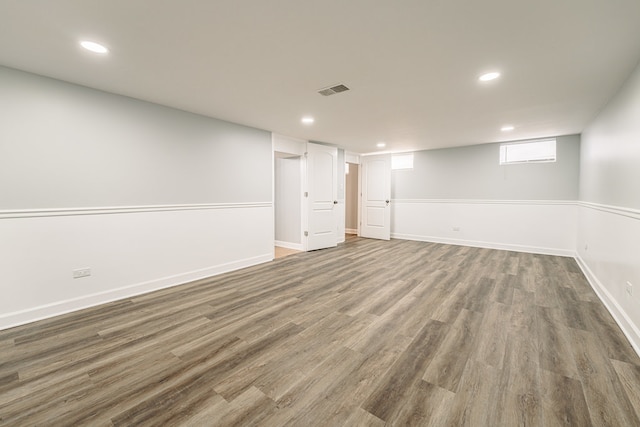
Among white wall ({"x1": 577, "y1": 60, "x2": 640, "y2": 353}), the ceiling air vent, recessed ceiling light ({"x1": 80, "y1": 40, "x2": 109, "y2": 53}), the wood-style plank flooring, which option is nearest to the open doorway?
the wood-style plank flooring

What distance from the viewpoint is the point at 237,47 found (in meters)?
1.94

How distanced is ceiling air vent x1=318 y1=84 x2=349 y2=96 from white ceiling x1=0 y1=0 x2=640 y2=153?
91 mm

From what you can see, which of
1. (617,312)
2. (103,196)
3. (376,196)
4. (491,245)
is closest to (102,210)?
(103,196)

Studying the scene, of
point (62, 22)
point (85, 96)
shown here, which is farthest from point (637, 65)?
point (85, 96)

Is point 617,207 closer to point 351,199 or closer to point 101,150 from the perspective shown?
point 101,150

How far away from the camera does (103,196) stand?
2.76 m

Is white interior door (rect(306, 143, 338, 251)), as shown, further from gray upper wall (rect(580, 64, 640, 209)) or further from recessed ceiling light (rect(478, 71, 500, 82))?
gray upper wall (rect(580, 64, 640, 209))

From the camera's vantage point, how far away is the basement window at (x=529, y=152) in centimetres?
498

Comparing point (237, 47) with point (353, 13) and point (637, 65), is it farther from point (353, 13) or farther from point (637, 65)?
point (637, 65)

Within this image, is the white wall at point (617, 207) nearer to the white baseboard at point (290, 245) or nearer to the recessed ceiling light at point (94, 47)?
the recessed ceiling light at point (94, 47)

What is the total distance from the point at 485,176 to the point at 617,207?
331cm

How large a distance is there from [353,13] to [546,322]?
3.00 metres

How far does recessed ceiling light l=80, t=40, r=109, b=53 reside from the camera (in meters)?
1.90

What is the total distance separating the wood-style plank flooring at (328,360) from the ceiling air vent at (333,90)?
7.44ft
